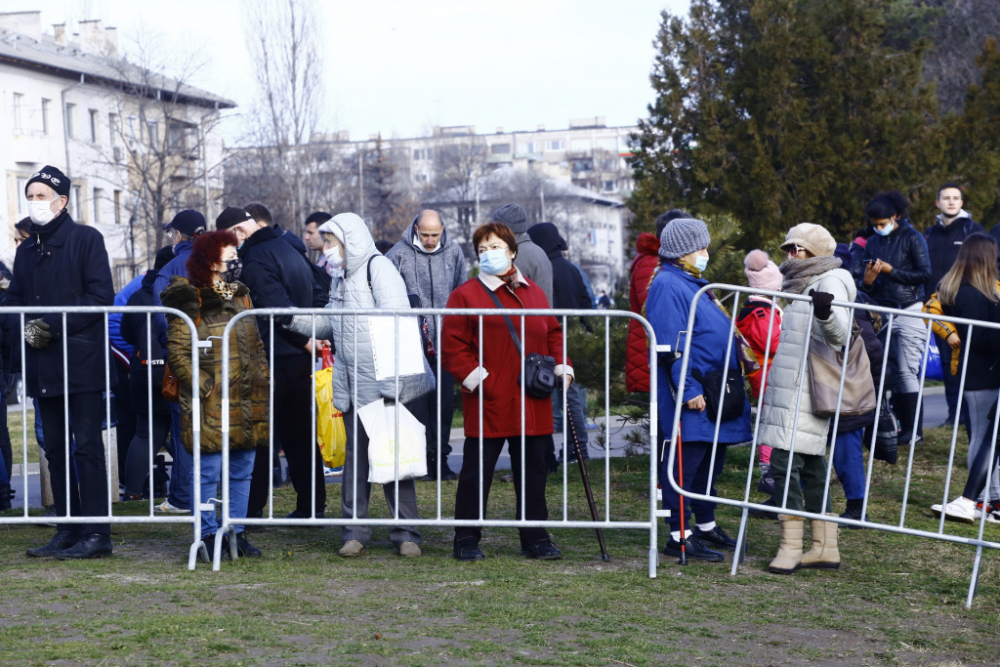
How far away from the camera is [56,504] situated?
6.49m

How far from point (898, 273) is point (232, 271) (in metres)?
5.57

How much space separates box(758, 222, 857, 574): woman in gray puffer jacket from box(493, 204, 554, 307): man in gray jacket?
2.91 meters

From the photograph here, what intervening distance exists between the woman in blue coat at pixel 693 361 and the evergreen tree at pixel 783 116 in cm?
799

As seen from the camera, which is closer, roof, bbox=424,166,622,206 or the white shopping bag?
the white shopping bag

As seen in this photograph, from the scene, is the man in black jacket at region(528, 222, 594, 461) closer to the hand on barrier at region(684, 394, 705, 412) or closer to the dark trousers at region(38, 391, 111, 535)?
the hand on barrier at region(684, 394, 705, 412)

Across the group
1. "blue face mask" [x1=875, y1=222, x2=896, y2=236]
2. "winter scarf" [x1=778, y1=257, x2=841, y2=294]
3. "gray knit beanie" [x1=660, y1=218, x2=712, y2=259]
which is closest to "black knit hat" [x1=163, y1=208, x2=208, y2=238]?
"gray knit beanie" [x1=660, y1=218, x2=712, y2=259]

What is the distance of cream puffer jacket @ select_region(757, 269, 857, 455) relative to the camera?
19.5ft

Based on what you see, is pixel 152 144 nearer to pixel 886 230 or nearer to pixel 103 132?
pixel 103 132

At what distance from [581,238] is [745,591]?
93.8 meters

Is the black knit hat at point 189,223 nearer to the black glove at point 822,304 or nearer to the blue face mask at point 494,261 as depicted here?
the blue face mask at point 494,261

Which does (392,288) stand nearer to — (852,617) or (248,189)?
(852,617)

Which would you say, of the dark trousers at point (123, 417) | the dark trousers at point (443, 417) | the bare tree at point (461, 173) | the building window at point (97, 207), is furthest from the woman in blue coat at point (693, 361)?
the bare tree at point (461, 173)

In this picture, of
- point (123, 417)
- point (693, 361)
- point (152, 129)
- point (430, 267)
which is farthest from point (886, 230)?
point (152, 129)

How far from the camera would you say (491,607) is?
523 centimetres
